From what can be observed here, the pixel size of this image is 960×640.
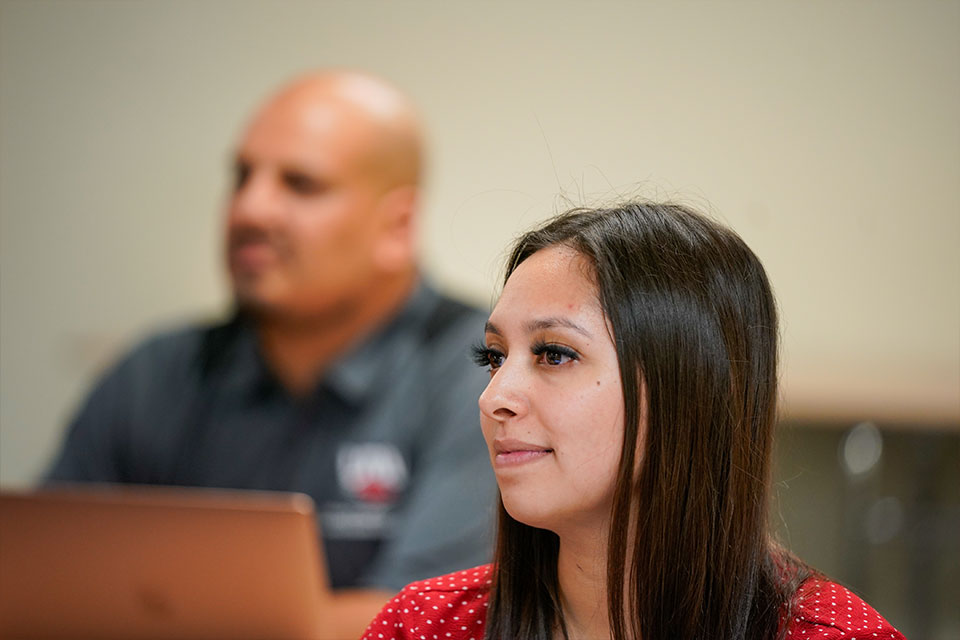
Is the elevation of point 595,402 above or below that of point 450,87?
below

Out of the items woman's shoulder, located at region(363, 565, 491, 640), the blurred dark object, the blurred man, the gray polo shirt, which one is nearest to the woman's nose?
woman's shoulder, located at region(363, 565, 491, 640)

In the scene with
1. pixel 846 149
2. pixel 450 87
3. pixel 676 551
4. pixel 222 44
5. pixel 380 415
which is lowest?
pixel 380 415

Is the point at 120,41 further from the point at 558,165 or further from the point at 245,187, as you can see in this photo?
the point at 558,165

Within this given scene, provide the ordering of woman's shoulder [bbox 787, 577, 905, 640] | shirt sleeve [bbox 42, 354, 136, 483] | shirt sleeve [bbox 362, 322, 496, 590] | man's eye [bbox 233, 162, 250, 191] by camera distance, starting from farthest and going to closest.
A: man's eye [bbox 233, 162, 250, 191]
shirt sleeve [bbox 42, 354, 136, 483]
shirt sleeve [bbox 362, 322, 496, 590]
woman's shoulder [bbox 787, 577, 905, 640]

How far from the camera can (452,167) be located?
3.05m

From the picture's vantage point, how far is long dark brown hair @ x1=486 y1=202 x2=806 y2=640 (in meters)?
1.09

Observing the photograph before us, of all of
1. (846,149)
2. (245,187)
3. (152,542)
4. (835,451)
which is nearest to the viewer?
(152,542)

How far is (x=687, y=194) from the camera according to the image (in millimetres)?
2639

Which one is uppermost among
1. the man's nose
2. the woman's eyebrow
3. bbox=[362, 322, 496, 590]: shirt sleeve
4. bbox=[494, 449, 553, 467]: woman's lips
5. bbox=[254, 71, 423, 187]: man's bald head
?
bbox=[254, 71, 423, 187]: man's bald head

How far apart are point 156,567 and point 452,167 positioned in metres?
1.77

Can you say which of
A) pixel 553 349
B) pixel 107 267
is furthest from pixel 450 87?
pixel 553 349

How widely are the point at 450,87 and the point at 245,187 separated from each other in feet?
2.18

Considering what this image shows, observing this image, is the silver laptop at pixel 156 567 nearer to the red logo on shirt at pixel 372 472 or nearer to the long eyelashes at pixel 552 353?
the long eyelashes at pixel 552 353

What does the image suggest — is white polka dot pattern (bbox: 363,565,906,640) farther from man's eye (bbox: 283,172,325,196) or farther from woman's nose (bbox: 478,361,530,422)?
man's eye (bbox: 283,172,325,196)
